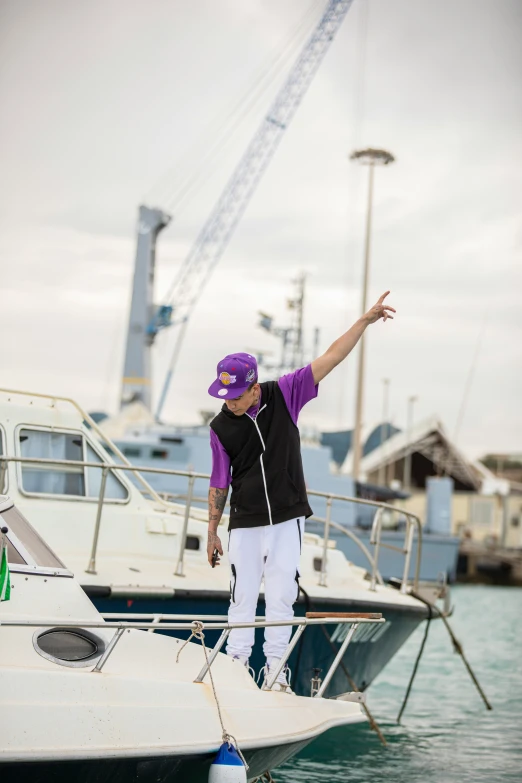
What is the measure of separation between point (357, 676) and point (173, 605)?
99.1 inches

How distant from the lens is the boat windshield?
4.64 metres

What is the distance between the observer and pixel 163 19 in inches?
683

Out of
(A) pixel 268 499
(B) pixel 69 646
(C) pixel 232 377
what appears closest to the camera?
(B) pixel 69 646

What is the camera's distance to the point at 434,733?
31.0 ft

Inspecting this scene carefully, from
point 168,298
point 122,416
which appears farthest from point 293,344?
point 168,298

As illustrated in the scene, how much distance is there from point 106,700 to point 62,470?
4.10 meters

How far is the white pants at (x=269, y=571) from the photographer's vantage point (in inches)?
200

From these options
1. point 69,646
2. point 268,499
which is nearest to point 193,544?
point 268,499

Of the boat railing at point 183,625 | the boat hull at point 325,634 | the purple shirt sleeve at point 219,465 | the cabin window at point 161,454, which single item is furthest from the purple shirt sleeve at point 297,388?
the cabin window at point 161,454

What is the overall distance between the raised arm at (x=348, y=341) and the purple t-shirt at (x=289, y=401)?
0.30 ft

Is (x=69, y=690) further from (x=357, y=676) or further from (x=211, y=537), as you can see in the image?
(x=357, y=676)

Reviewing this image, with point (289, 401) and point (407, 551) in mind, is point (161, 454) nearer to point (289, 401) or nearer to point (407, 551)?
point (407, 551)

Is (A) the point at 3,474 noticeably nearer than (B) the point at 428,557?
Yes

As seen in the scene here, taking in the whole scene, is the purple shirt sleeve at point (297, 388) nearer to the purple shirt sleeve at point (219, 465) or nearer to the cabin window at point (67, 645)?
the purple shirt sleeve at point (219, 465)
